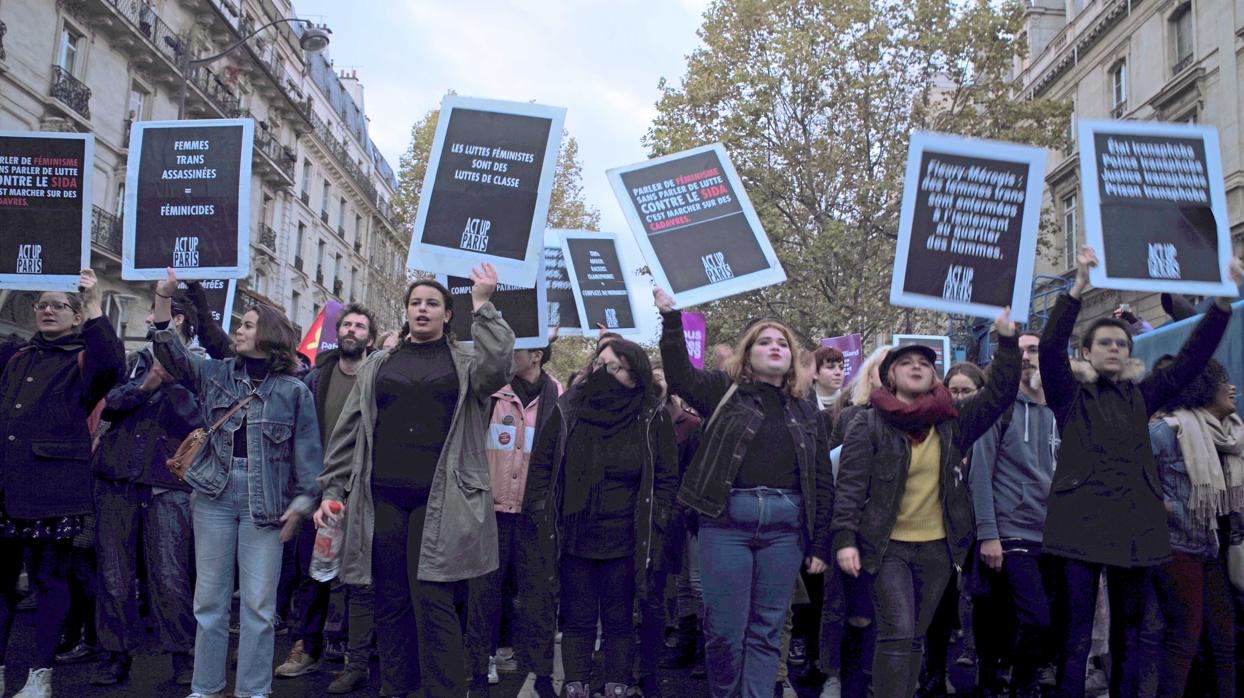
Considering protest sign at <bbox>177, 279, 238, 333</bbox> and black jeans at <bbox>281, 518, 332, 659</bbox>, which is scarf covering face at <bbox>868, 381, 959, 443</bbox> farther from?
protest sign at <bbox>177, 279, 238, 333</bbox>

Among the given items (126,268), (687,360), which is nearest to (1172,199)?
(687,360)

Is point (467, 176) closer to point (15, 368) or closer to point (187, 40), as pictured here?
point (15, 368)

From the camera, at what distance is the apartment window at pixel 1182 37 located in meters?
24.0

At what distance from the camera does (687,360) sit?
4.88 m

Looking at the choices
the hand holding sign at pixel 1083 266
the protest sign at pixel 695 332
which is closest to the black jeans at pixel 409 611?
the hand holding sign at pixel 1083 266

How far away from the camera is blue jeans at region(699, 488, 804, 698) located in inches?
180

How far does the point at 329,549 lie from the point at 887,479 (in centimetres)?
261

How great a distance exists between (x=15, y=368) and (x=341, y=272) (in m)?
42.1

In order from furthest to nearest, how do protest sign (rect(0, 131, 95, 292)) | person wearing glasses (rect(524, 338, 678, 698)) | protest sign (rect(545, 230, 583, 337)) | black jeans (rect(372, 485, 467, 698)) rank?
protest sign (rect(545, 230, 583, 337))
protest sign (rect(0, 131, 95, 292))
person wearing glasses (rect(524, 338, 678, 698))
black jeans (rect(372, 485, 467, 698))

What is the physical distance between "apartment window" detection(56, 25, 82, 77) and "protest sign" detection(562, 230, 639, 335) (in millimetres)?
20657

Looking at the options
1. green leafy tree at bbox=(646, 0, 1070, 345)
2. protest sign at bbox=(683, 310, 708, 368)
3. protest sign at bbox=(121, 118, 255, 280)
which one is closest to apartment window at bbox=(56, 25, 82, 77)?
green leafy tree at bbox=(646, 0, 1070, 345)

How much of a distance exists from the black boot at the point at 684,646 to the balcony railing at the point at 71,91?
21805 millimetres

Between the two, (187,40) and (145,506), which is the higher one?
(187,40)

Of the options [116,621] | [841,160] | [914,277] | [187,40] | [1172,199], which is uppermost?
[187,40]
